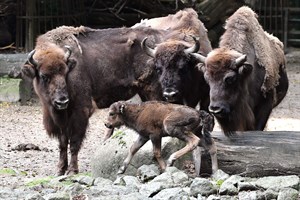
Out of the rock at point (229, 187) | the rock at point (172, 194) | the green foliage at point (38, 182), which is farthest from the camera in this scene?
the green foliage at point (38, 182)

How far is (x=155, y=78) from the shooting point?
9.77 m

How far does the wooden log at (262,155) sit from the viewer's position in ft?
26.7

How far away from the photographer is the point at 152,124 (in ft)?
26.9

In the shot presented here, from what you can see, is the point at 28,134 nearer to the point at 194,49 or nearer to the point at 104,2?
the point at 194,49

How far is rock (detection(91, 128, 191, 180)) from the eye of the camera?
8.34m

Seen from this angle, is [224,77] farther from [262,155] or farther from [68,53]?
[68,53]

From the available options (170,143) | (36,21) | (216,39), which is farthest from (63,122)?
(216,39)

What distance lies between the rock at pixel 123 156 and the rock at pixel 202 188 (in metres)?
0.86

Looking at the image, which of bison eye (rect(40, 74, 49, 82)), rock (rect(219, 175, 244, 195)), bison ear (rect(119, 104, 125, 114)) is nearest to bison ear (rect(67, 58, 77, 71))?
bison eye (rect(40, 74, 49, 82))

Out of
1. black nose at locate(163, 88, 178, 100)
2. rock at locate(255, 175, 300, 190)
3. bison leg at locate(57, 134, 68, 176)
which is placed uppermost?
black nose at locate(163, 88, 178, 100)

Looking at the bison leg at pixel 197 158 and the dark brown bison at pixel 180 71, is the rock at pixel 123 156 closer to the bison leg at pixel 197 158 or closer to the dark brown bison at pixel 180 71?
the bison leg at pixel 197 158

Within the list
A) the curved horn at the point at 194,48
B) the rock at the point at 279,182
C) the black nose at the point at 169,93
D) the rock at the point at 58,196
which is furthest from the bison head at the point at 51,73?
the rock at the point at 279,182

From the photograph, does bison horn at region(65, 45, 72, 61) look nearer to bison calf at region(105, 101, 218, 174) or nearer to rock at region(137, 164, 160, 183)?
bison calf at region(105, 101, 218, 174)

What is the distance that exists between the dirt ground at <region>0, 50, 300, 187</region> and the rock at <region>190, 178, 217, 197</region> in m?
2.12
